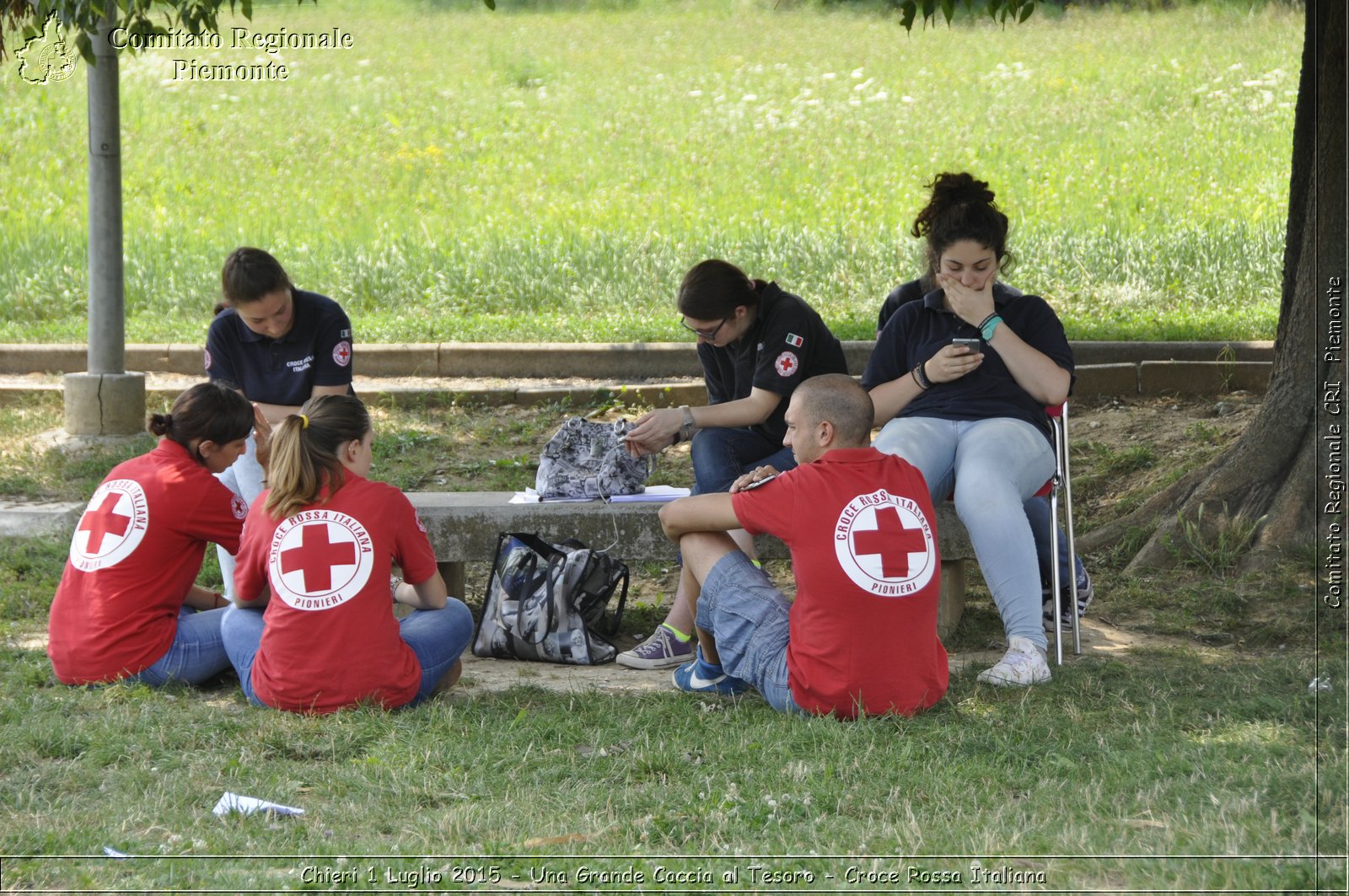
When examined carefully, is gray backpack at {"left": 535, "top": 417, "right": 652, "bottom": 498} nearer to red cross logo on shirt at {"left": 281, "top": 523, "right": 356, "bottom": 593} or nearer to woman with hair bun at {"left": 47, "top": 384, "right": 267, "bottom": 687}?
woman with hair bun at {"left": 47, "top": 384, "right": 267, "bottom": 687}

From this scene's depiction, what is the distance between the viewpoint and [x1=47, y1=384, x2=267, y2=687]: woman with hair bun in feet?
13.6

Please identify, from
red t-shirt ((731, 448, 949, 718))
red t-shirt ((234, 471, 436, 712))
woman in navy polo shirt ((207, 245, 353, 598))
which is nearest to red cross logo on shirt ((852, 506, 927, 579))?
red t-shirt ((731, 448, 949, 718))

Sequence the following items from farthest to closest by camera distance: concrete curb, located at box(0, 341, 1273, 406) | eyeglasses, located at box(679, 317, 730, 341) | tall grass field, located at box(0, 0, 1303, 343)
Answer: tall grass field, located at box(0, 0, 1303, 343) < concrete curb, located at box(0, 341, 1273, 406) < eyeglasses, located at box(679, 317, 730, 341)

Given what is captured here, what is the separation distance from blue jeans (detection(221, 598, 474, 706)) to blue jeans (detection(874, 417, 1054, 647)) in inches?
59.8

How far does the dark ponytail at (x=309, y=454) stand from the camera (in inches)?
150

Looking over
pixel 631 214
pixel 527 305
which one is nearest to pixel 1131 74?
pixel 631 214

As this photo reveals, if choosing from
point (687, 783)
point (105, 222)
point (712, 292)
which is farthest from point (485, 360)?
point (687, 783)

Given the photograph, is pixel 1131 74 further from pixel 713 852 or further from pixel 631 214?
pixel 713 852

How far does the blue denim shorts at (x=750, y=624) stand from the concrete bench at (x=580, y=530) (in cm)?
86

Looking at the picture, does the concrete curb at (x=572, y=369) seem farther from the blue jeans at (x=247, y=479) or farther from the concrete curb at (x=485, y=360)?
the blue jeans at (x=247, y=479)

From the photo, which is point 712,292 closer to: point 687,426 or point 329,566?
point 687,426

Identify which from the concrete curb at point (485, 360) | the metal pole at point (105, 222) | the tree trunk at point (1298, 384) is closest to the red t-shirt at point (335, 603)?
the tree trunk at point (1298, 384)

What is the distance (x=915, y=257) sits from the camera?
11016 millimetres

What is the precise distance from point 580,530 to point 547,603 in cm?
30
